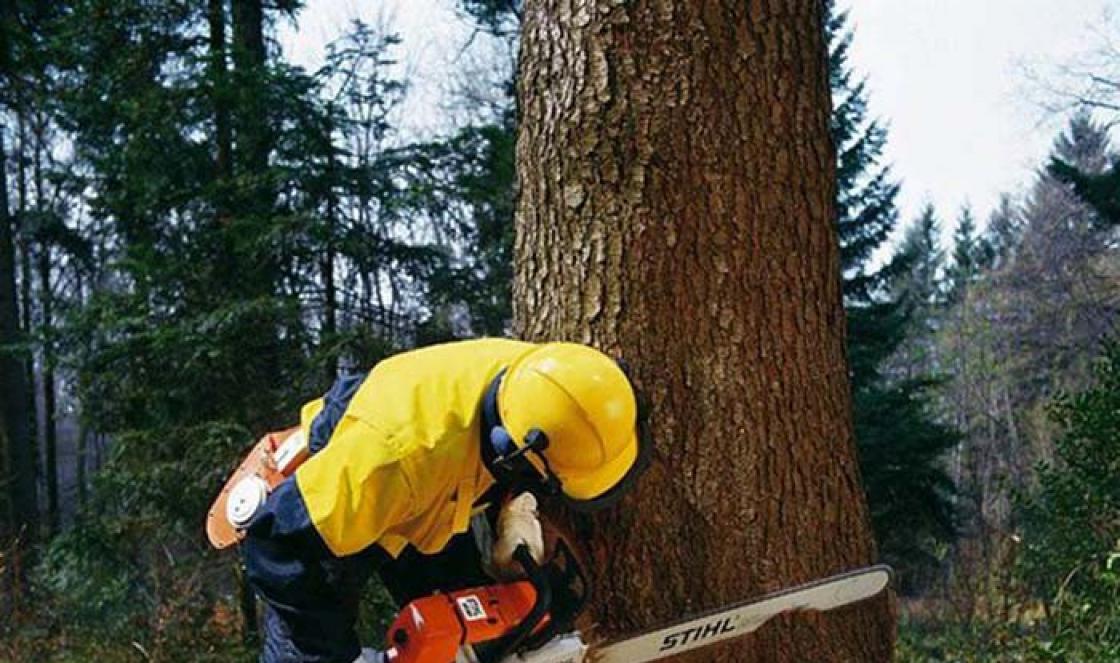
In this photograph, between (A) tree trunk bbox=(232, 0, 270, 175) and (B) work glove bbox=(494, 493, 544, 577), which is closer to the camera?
(B) work glove bbox=(494, 493, 544, 577)

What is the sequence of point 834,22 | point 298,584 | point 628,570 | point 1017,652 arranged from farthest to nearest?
point 834,22 → point 1017,652 → point 628,570 → point 298,584

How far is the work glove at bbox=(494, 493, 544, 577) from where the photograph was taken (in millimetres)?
2039

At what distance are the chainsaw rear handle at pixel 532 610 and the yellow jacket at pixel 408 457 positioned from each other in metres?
0.19

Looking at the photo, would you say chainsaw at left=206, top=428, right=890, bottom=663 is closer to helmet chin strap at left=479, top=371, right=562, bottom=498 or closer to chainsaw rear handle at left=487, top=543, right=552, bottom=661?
chainsaw rear handle at left=487, top=543, right=552, bottom=661

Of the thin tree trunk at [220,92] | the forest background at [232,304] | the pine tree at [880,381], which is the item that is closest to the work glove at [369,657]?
the forest background at [232,304]

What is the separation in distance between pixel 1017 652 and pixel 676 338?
4.24 m

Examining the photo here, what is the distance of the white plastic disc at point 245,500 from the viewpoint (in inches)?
78.6

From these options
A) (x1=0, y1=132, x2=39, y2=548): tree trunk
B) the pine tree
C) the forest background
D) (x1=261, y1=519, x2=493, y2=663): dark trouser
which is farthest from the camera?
the pine tree

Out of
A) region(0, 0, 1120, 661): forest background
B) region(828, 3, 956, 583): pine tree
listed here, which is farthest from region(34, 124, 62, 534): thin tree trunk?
region(828, 3, 956, 583): pine tree

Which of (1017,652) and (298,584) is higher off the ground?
(298,584)

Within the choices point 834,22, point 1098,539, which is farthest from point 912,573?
point 834,22

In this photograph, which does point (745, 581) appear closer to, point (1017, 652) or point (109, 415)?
point (1017, 652)

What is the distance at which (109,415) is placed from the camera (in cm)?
717

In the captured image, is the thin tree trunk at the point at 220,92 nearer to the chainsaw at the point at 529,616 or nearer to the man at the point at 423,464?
the chainsaw at the point at 529,616
